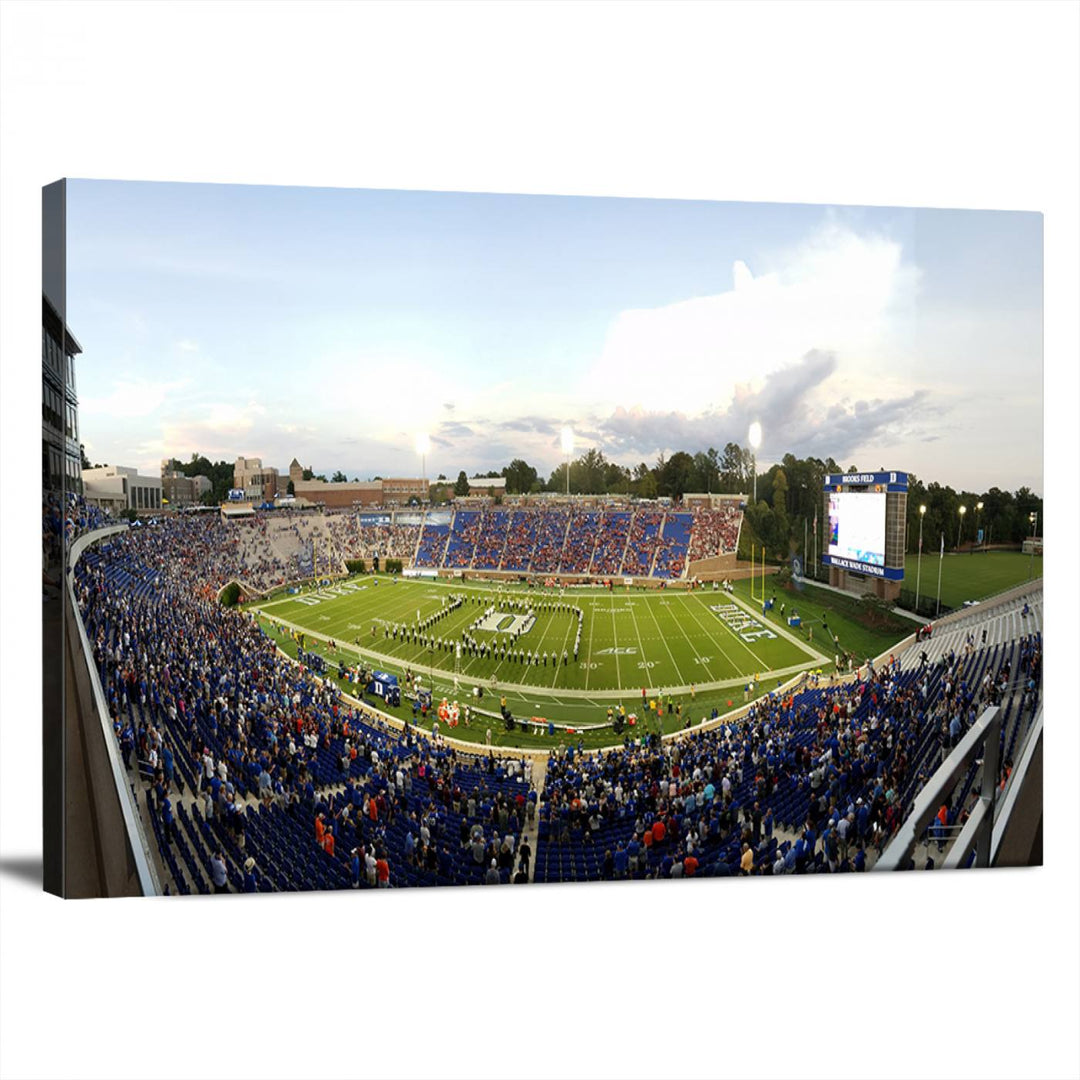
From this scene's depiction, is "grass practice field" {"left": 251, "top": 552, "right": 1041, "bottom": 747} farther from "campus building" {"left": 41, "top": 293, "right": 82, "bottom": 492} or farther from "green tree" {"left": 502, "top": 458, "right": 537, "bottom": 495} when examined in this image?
"campus building" {"left": 41, "top": 293, "right": 82, "bottom": 492}

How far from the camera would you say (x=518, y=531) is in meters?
12.9

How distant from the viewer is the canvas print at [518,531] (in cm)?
1018

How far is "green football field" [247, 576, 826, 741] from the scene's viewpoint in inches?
458

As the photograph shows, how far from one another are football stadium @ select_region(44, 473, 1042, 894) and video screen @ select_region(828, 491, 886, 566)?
0.05 m

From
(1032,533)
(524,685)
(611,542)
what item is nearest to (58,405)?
(524,685)

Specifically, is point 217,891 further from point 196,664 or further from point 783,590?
point 783,590

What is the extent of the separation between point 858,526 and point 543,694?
580 cm

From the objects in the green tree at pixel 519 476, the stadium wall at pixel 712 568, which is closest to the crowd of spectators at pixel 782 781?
the stadium wall at pixel 712 568

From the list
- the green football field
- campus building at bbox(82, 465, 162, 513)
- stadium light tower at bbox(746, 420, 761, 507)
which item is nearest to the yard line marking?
the green football field

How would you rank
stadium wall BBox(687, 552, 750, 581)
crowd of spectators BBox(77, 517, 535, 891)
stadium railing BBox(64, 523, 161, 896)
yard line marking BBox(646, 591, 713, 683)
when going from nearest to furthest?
1. stadium railing BBox(64, 523, 161, 896)
2. crowd of spectators BBox(77, 517, 535, 891)
3. yard line marking BBox(646, 591, 713, 683)
4. stadium wall BBox(687, 552, 750, 581)

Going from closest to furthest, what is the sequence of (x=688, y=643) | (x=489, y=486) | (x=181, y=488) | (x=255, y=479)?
(x=181, y=488) → (x=255, y=479) → (x=688, y=643) → (x=489, y=486)

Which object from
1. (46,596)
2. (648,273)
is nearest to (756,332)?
(648,273)

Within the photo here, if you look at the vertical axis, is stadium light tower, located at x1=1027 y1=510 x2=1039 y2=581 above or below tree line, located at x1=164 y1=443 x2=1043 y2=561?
below

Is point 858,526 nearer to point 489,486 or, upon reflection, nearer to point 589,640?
point 589,640
